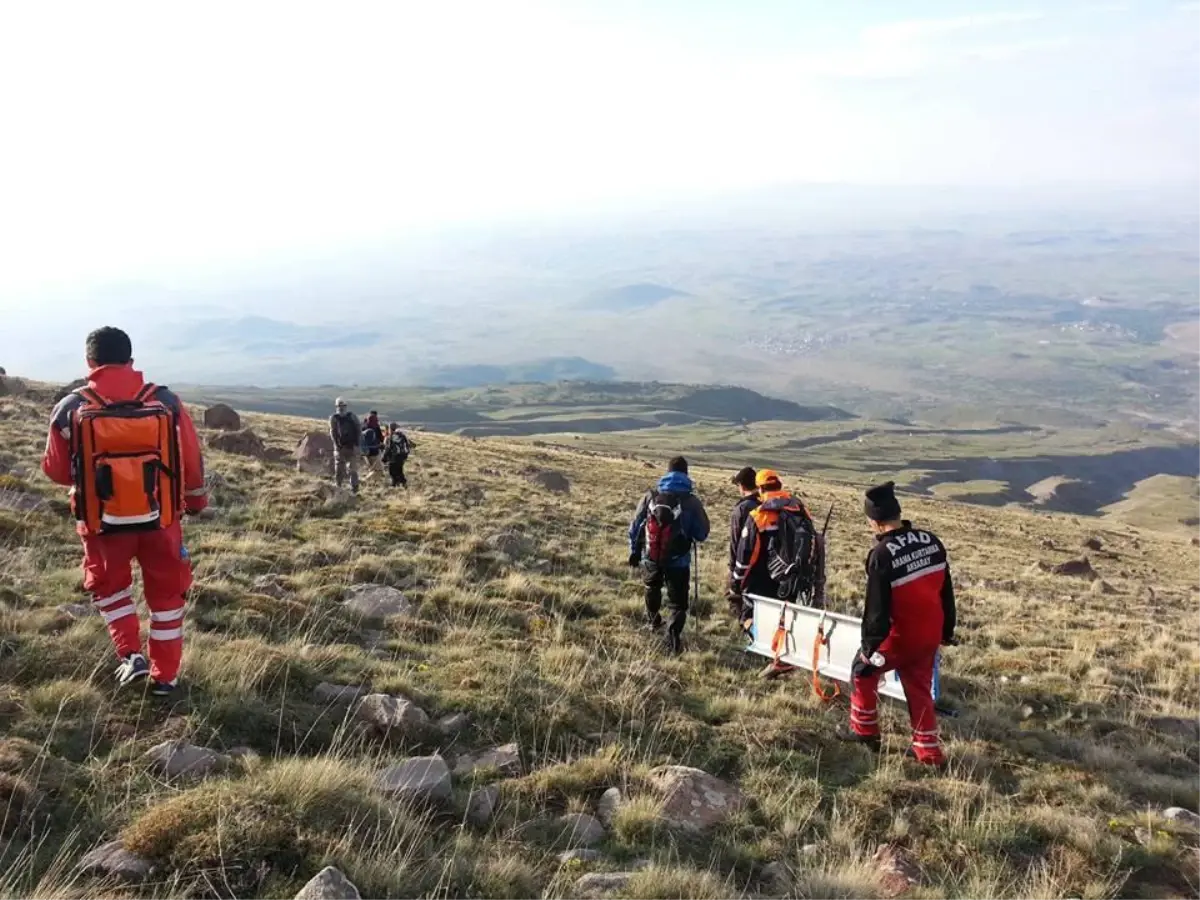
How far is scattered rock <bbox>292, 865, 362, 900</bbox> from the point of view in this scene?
Answer: 3484 millimetres

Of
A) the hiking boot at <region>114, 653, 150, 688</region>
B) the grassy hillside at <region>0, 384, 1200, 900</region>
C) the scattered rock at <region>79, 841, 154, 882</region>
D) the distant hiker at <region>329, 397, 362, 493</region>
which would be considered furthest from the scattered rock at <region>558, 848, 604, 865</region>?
the distant hiker at <region>329, 397, 362, 493</region>

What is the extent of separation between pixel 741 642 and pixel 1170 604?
53.9ft

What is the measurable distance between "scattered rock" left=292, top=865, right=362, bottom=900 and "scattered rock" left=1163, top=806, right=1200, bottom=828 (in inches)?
233

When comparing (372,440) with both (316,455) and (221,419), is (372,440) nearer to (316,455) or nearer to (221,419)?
(316,455)

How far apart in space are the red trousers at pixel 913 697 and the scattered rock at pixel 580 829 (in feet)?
9.86

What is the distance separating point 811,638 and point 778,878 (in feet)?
12.3

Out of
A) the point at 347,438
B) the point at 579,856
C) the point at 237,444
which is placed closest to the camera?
the point at 579,856

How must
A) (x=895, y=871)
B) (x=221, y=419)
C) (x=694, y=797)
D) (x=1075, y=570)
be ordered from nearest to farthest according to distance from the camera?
(x=895, y=871) < (x=694, y=797) < (x=1075, y=570) < (x=221, y=419)

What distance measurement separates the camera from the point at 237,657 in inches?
240

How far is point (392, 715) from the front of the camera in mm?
5785

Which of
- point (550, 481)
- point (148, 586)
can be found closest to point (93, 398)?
point (148, 586)

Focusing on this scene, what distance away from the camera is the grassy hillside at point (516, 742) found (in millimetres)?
4031

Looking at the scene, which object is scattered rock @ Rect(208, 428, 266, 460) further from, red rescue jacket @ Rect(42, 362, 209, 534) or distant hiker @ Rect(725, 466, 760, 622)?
red rescue jacket @ Rect(42, 362, 209, 534)

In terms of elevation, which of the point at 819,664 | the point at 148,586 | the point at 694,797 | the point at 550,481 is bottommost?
the point at 550,481
